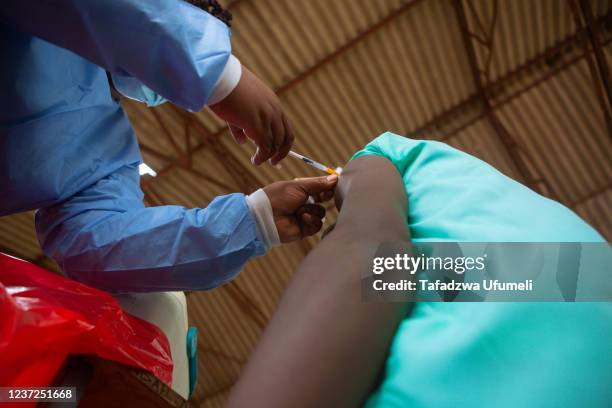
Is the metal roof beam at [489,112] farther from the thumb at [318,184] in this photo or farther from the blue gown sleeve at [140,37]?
the blue gown sleeve at [140,37]

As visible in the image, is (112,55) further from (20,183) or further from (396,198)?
(396,198)

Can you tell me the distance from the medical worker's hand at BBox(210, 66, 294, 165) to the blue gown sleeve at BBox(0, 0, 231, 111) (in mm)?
85

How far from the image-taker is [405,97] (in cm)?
533

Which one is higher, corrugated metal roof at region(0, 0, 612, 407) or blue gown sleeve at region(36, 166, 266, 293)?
blue gown sleeve at region(36, 166, 266, 293)

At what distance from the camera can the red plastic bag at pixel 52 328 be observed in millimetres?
958

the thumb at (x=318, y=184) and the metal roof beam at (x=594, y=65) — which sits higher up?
the thumb at (x=318, y=184)

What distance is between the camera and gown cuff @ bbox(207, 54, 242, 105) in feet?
4.01

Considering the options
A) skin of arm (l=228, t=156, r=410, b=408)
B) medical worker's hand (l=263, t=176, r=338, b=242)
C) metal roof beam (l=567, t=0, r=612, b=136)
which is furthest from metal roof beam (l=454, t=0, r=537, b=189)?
skin of arm (l=228, t=156, r=410, b=408)

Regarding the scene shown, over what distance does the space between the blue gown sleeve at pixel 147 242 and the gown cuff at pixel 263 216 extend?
2 centimetres

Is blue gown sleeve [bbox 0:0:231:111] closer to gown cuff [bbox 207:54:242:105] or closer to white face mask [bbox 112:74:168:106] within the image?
gown cuff [bbox 207:54:242:105]

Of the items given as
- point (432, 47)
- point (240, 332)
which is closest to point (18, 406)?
point (432, 47)

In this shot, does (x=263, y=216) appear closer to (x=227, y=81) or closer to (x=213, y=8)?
(x=227, y=81)

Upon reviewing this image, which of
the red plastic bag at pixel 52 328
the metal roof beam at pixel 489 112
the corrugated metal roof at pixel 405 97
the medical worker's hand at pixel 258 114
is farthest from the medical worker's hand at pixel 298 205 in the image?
the metal roof beam at pixel 489 112

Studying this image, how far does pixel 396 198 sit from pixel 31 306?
0.71 meters
